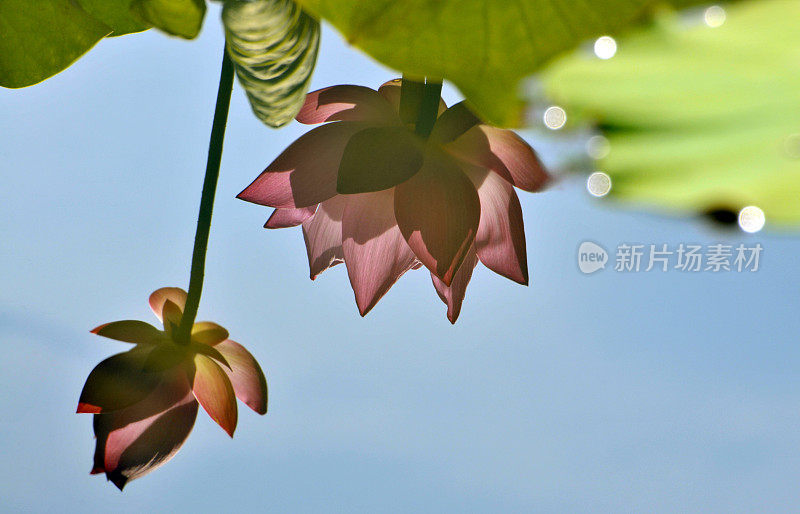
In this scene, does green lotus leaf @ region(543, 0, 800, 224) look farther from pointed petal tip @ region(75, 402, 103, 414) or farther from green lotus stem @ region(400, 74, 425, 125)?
pointed petal tip @ region(75, 402, 103, 414)

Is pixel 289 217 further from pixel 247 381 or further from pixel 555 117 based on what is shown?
pixel 555 117

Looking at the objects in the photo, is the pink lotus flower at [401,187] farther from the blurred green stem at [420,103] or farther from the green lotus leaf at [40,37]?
the green lotus leaf at [40,37]

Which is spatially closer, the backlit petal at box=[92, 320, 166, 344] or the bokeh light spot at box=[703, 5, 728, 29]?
the bokeh light spot at box=[703, 5, 728, 29]

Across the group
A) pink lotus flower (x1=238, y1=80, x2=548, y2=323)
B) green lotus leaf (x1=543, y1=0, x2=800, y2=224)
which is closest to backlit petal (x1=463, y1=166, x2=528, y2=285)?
pink lotus flower (x1=238, y1=80, x2=548, y2=323)

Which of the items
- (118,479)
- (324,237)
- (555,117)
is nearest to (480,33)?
(555,117)

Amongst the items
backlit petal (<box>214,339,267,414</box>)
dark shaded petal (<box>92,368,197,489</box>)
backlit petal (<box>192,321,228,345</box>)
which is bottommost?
dark shaded petal (<box>92,368,197,489</box>)

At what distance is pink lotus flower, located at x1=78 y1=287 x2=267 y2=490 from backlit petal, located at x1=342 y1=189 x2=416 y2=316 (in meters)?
0.09

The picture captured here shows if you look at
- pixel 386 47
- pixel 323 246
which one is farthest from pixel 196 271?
pixel 386 47

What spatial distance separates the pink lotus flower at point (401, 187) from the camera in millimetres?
260

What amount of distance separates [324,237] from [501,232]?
0.09 meters

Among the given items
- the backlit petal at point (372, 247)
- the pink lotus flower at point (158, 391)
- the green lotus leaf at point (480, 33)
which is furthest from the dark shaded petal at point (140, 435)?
the green lotus leaf at point (480, 33)

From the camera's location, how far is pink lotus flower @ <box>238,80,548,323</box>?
0.85 feet

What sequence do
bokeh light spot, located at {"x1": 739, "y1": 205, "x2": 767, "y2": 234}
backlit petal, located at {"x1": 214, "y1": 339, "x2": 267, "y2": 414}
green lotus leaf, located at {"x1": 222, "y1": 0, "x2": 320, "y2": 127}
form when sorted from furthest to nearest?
1. backlit petal, located at {"x1": 214, "y1": 339, "x2": 267, "y2": 414}
2. green lotus leaf, located at {"x1": 222, "y1": 0, "x2": 320, "y2": 127}
3. bokeh light spot, located at {"x1": 739, "y1": 205, "x2": 767, "y2": 234}

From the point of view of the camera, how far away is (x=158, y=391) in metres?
0.31
